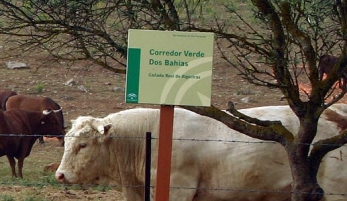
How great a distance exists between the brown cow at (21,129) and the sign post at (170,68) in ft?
23.3

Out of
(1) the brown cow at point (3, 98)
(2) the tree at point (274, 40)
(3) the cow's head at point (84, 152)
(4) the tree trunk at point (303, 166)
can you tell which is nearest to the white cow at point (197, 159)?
(3) the cow's head at point (84, 152)

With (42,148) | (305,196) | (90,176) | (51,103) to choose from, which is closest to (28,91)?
(51,103)

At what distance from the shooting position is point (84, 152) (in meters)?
9.74

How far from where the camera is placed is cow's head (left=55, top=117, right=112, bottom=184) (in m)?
9.72

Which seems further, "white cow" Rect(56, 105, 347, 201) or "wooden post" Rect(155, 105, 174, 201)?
"white cow" Rect(56, 105, 347, 201)

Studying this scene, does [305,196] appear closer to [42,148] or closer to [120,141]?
→ [120,141]

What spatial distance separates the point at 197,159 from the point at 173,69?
9.08 feet

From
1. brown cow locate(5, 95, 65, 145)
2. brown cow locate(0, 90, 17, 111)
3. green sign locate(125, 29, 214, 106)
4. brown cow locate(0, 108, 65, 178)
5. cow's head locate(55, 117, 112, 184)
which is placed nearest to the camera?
green sign locate(125, 29, 214, 106)

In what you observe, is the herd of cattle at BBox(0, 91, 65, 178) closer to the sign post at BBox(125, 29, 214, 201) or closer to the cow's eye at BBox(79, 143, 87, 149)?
the cow's eye at BBox(79, 143, 87, 149)

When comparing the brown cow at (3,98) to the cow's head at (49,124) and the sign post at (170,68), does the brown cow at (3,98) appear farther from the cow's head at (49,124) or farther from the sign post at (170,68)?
the sign post at (170,68)

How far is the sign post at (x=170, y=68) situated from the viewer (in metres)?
6.93

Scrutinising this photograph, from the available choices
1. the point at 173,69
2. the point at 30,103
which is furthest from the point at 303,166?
the point at 30,103

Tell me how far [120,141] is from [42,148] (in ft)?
32.0

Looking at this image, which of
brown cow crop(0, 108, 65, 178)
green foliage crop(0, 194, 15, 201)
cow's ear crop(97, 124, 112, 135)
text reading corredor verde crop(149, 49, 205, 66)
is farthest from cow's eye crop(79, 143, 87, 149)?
brown cow crop(0, 108, 65, 178)
